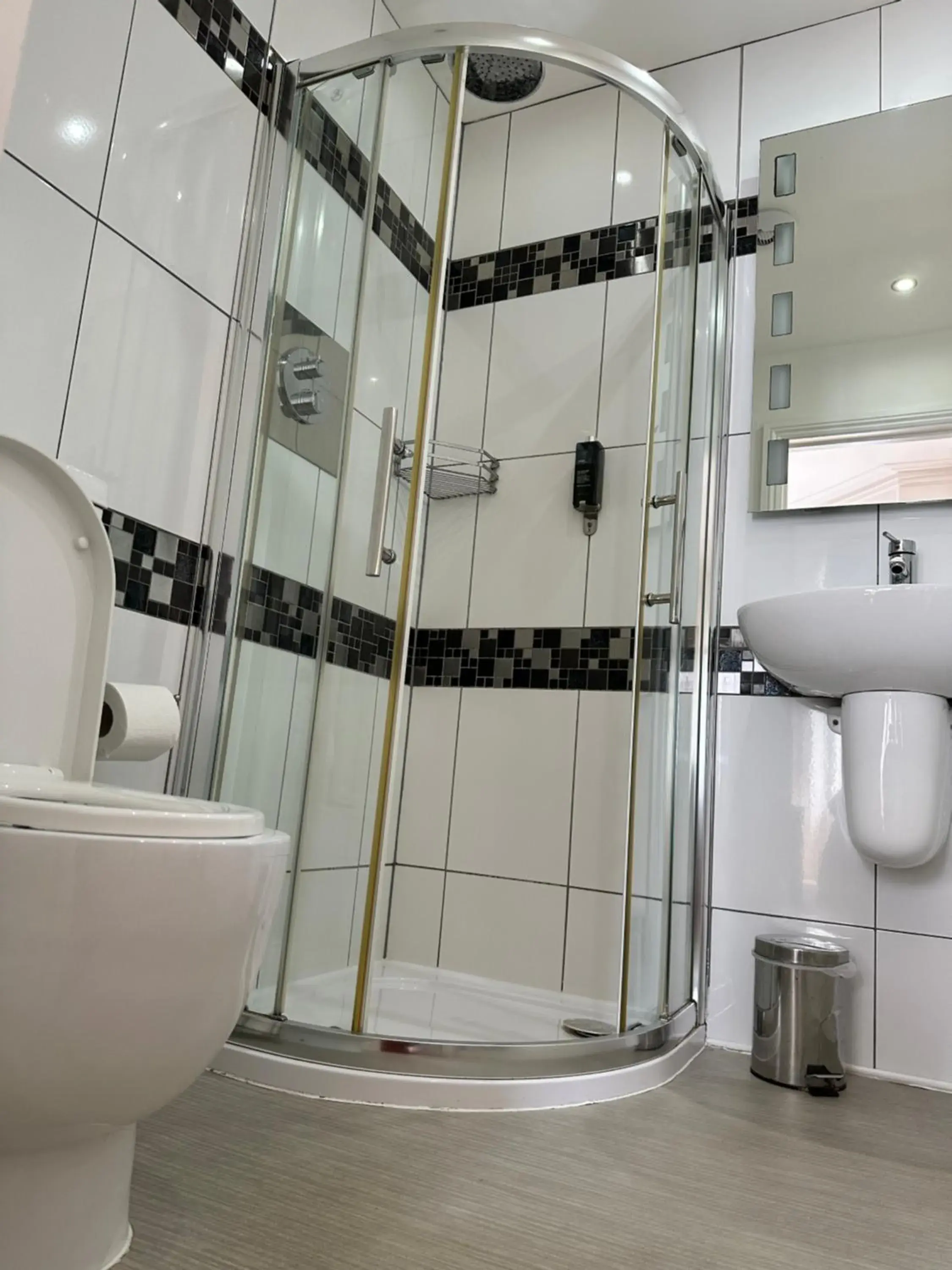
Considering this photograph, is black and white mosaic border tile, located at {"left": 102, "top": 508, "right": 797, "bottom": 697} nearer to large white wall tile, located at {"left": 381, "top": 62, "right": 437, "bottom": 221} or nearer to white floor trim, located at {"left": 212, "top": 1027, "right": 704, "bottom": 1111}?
white floor trim, located at {"left": 212, "top": 1027, "right": 704, "bottom": 1111}

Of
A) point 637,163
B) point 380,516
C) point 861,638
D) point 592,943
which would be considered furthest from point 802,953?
point 637,163

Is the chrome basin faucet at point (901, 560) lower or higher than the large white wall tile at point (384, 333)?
lower

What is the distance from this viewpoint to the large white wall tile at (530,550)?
2.05 metres

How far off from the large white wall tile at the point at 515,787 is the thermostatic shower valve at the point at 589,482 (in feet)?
1.28

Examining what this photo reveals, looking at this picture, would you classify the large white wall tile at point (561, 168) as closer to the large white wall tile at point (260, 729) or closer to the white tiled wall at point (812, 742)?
Result: the white tiled wall at point (812, 742)

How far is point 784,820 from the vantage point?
196 centimetres

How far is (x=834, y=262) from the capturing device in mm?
2119

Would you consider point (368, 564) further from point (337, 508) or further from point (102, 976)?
point (102, 976)

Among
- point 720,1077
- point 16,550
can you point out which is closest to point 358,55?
point 16,550

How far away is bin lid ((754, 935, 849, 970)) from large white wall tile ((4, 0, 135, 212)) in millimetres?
1728

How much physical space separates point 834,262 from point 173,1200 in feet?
7.10

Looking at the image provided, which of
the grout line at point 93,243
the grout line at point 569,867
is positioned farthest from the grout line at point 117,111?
the grout line at point 569,867

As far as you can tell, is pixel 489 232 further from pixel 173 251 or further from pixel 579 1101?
pixel 579 1101

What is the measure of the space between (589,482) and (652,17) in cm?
127
